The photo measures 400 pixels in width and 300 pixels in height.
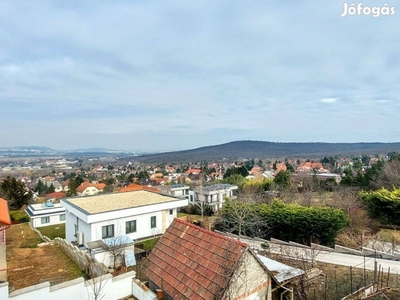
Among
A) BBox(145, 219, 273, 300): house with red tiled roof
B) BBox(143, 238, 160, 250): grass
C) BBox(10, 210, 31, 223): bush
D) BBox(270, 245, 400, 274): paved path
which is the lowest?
BBox(10, 210, 31, 223): bush

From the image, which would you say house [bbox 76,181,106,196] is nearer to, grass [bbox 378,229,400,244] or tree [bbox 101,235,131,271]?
tree [bbox 101,235,131,271]

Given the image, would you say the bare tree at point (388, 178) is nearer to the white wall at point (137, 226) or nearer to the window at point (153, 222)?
the white wall at point (137, 226)

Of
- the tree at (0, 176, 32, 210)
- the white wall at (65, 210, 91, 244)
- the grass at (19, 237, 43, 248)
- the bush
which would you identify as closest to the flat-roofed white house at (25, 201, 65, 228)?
the bush

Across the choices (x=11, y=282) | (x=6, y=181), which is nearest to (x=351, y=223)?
(x=11, y=282)

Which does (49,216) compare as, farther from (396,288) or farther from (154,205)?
(396,288)

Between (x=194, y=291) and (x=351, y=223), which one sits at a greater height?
(x=194, y=291)

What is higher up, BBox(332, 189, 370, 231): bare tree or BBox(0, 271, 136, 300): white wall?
BBox(0, 271, 136, 300): white wall
